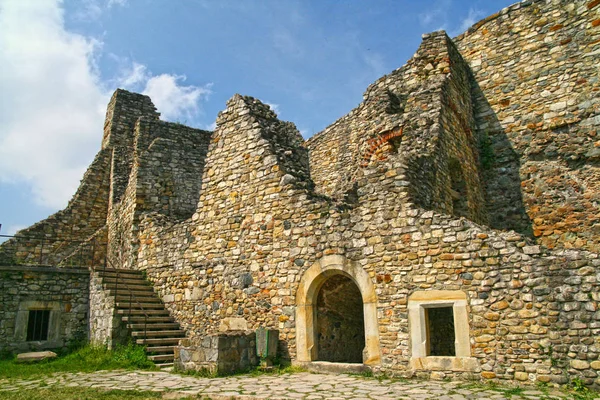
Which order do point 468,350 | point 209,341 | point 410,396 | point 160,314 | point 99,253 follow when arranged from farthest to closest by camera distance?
point 99,253, point 160,314, point 209,341, point 468,350, point 410,396

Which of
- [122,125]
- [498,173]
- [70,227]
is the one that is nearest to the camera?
[498,173]

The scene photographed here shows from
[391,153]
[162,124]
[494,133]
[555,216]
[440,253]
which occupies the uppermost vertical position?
[162,124]

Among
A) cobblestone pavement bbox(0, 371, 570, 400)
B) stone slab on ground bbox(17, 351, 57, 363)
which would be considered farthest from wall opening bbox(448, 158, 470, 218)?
stone slab on ground bbox(17, 351, 57, 363)

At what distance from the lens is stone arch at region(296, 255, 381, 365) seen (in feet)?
30.0

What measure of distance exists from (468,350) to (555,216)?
565 cm

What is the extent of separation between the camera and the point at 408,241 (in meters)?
8.77

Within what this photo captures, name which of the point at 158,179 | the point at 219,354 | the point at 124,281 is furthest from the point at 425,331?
the point at 158,179

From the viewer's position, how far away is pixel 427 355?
8.30 m

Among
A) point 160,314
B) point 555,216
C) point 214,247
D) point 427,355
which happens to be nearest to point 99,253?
point 160,314

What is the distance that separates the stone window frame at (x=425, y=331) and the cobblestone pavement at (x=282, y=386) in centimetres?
37

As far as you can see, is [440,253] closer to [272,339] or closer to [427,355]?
[427,355]

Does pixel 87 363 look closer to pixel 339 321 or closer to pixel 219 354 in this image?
pixel 219 354

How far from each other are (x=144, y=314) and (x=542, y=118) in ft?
37.2

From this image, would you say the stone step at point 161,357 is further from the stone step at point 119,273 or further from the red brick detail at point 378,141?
the red brick detail at point 378,141
